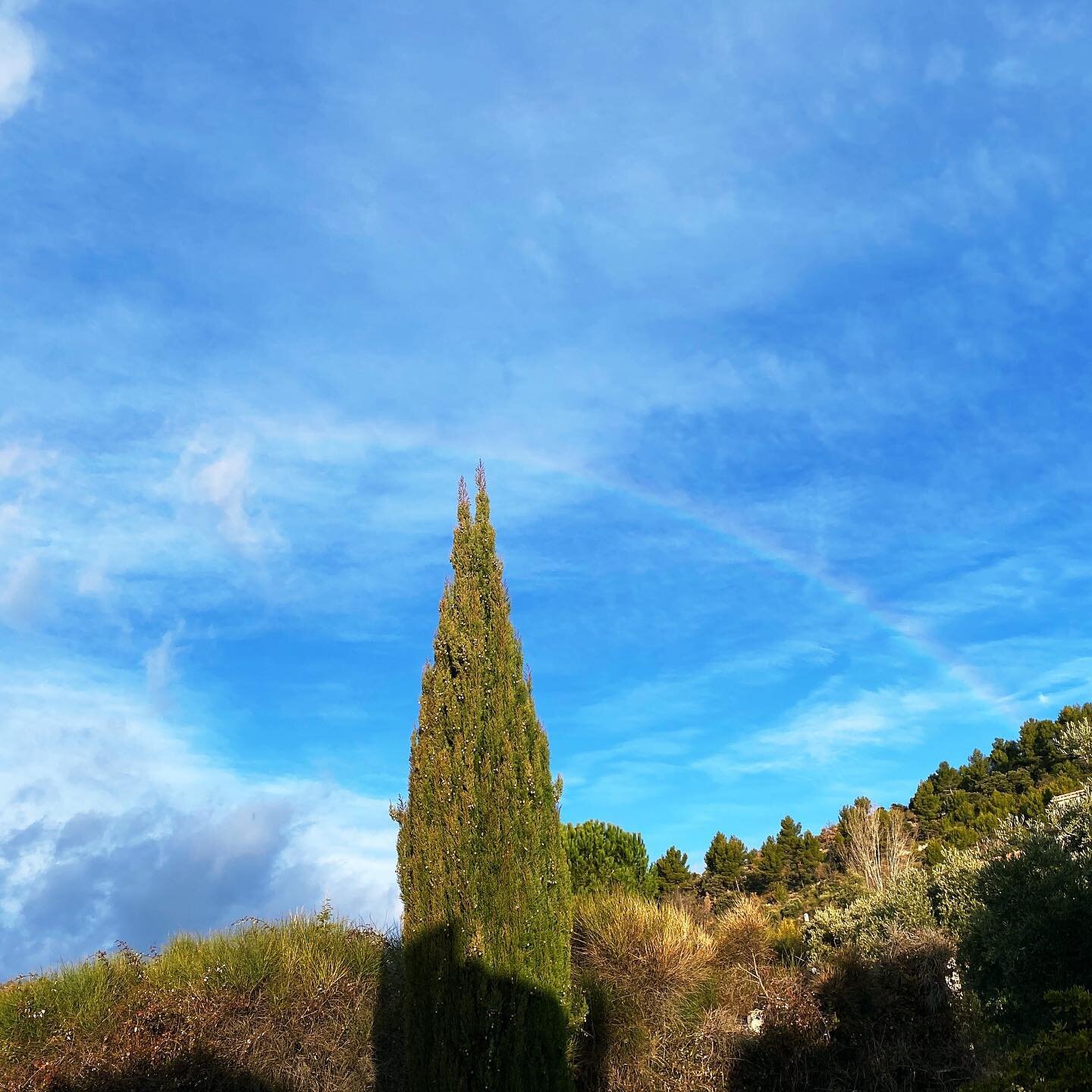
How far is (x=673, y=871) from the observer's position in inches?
1209

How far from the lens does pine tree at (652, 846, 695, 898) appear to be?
30.4 meters

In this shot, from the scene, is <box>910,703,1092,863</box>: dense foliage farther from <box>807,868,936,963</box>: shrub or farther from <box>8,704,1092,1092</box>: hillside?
<box>8,704,1092,1092</box>: hillside

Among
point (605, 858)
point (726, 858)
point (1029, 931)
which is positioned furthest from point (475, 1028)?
point (726, 858)

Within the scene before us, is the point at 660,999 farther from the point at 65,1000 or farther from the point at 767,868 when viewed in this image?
the point at 767,868

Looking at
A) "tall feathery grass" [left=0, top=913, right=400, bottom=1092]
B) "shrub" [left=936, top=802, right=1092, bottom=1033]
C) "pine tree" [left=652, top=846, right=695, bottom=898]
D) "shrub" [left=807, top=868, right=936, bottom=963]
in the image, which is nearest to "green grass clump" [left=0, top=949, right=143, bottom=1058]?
"tall feathery grass" [left=0, top=913, right=400, bottom=1092]

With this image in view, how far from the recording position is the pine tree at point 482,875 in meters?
10.0

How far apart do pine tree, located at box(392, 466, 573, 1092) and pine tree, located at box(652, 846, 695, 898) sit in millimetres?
20639

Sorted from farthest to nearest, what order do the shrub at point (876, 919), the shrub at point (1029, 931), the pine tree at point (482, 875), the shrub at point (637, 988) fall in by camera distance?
the shrub at point (876, 919), the shrub at point (637, 988), the shrub at point (1029, 931), the pine tree at point (482, 875)

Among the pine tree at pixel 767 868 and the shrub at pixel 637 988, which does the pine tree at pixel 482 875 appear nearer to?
the shrub at pixel 637 988

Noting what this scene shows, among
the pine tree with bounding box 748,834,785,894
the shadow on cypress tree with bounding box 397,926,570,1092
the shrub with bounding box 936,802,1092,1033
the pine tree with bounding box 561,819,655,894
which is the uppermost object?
the pine tree with bounding box 748,834,785,894

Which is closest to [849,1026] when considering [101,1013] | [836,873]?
[101,1013]

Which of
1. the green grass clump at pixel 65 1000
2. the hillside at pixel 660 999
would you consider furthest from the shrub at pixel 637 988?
the green grass clump at pixel 65 1000

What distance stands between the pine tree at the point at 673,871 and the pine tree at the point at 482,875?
67.7 feet

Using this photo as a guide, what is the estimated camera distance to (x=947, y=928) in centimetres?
1636
